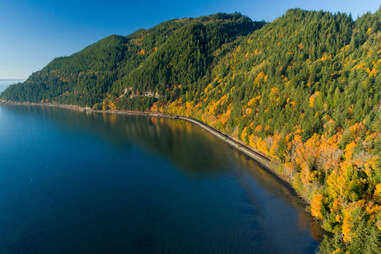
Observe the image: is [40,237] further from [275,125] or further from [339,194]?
[275,125]

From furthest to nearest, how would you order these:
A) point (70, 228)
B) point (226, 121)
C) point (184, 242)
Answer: point (226, 121), point (70, 228), point (184, 242)

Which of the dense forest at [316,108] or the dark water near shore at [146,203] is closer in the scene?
the dense forest at [316,108]

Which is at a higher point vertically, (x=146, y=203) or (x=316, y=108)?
(x=316, y=108)

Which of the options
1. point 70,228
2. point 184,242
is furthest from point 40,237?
point 184,242

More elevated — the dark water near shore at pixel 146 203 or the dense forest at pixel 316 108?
the dense forest at pixel 316 108

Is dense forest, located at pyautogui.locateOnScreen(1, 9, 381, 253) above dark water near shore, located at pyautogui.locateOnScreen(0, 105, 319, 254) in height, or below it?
above

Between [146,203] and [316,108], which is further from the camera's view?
[316,108]

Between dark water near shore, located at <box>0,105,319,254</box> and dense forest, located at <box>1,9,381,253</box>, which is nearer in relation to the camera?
dense forest, located at <box>1,9,381,253</box>

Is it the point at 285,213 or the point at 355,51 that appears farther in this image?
the point at 355,51
